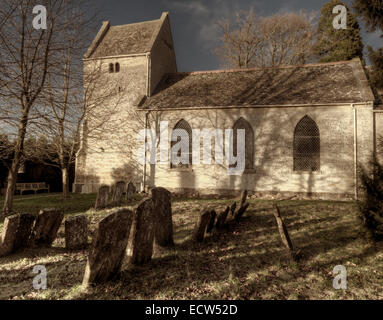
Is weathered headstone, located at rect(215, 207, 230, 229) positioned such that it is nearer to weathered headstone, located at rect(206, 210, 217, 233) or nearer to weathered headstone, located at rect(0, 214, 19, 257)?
weathered headstone, located at rect(206, 210, 217, 233)

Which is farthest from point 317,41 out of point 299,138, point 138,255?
point 138,255

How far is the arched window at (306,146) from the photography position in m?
13.5

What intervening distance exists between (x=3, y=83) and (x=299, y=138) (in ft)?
44.9

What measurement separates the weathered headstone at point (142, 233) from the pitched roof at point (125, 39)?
52.1ft

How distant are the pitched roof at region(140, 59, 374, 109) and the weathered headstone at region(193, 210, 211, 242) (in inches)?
389

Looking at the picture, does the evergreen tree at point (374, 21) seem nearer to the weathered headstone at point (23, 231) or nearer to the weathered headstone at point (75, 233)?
the weathered headstone at point (75, 233)

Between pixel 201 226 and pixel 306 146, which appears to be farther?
pixel 306 146

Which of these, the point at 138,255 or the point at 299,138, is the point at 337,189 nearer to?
the point at 299,138

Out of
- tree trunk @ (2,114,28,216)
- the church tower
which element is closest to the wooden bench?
the church tower

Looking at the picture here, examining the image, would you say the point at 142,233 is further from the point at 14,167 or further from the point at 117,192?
the point at 14,167

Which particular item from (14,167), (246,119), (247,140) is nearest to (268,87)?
(246,119)

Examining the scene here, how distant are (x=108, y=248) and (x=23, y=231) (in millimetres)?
2972

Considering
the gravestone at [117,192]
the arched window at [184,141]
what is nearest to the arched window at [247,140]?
the arched window at [184,141]

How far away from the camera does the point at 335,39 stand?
74.0 ft
